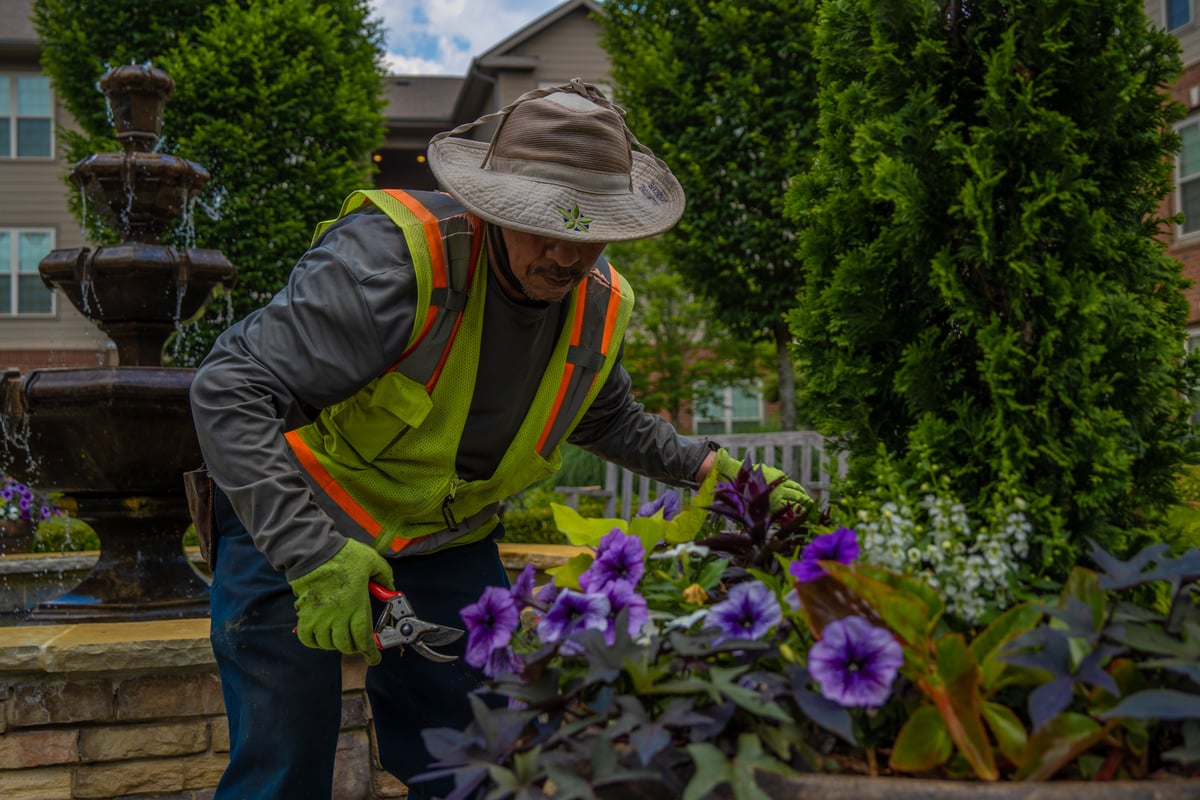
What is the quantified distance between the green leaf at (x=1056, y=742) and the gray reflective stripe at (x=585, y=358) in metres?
1.48

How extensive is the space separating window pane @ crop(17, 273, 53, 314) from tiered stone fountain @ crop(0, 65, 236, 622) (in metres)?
17.5

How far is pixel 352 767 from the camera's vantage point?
337cm

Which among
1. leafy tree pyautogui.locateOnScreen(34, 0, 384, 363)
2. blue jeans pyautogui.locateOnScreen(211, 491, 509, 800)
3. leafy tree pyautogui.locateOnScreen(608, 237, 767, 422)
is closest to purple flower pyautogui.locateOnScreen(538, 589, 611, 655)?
blue jeans pyautogui.locateOnScreen(211, 491, 509, 800)

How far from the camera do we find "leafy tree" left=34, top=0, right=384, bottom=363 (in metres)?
10.6

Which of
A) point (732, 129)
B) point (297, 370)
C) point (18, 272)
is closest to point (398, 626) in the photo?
point (297, 370)

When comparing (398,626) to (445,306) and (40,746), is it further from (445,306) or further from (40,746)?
(40,746)

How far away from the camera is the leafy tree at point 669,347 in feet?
40.3

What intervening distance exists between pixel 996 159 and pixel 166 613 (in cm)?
355

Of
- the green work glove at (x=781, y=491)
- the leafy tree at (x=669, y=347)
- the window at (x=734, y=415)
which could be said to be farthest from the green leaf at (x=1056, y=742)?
the window at (x=734, y=415)

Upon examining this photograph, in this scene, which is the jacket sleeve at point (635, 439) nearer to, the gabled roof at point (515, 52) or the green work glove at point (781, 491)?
the green work glove at point (781, 491)

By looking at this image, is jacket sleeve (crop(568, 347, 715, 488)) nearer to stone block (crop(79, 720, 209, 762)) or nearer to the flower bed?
the flower bed

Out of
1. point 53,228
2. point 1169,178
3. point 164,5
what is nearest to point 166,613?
point 1169,178

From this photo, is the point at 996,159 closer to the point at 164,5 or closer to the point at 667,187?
the point at 667,187

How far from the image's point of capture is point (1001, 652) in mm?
1336
